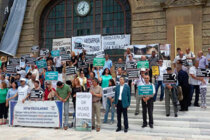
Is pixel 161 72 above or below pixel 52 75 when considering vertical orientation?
above

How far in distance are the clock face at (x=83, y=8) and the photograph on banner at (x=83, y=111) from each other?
1262 centimetres

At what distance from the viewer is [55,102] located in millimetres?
8938

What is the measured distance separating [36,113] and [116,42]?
9755 mm

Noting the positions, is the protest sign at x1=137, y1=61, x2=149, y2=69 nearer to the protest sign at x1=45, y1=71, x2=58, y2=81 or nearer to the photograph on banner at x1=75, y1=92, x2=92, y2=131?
the photograph on banner at x1=75, y1=92, x2=92, y2=131

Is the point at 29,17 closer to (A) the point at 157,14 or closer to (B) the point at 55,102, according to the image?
(A) the point at 157,14

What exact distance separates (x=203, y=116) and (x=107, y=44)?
10339mm

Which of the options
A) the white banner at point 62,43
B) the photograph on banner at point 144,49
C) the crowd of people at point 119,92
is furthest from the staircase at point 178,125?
the white banner at point 62,43

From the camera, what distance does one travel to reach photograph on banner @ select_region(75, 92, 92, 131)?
8.43 meters

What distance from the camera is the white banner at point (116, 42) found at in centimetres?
1738

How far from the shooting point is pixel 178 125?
8.13 metres

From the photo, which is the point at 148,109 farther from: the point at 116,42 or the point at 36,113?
the point at 116,42

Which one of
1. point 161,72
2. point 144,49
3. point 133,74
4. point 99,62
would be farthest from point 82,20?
point 133,74

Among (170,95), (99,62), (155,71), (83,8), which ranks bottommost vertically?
(170,95)

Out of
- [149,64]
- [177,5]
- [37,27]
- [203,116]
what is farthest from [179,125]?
[37,27]
